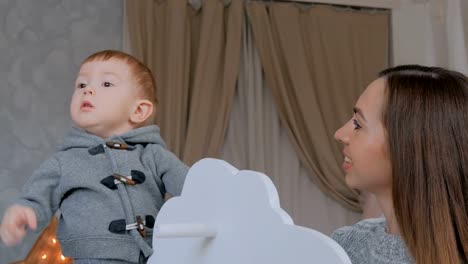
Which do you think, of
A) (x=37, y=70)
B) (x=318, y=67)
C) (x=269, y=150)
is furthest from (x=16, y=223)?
(x=318, y=67)

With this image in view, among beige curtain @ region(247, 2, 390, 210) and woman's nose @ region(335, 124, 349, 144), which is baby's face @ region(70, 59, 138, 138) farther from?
beige curtain @ region(247, 2, 390, 210)

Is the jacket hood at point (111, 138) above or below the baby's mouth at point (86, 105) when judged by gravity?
below

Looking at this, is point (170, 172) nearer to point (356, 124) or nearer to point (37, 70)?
point (356, 124)

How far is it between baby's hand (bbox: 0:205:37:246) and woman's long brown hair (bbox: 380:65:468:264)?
22.5 inches

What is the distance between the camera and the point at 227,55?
359cm

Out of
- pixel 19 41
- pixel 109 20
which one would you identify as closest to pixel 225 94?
pixel 109 20

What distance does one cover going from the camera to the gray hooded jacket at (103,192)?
3.50ft

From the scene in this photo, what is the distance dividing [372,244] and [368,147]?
207 millimetres

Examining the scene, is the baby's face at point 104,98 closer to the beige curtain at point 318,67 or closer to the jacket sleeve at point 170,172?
the jacket sleeve at point 170,172

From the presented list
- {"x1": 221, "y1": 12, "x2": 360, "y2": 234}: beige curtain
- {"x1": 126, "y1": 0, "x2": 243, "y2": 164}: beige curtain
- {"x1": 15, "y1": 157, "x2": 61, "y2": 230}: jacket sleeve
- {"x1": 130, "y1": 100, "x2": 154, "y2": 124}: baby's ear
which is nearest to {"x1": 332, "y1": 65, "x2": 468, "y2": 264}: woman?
{"x1": 130, "y1": 100, "x2": 154, "y2": 124}: baby's ear

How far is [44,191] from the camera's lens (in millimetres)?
1110

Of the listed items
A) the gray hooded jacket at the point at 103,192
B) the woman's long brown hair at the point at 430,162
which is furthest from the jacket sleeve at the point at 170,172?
the woman's long brown hair at the point at 430,162

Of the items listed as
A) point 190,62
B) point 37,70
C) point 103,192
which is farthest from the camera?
point 190,62

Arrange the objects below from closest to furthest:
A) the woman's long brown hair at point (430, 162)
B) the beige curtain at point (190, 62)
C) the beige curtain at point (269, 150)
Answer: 1. the woman's long brown hair at point (430, 162)
2. the beige curtain at point (190, 62)
3. the beige curtain at point (269, 150)
